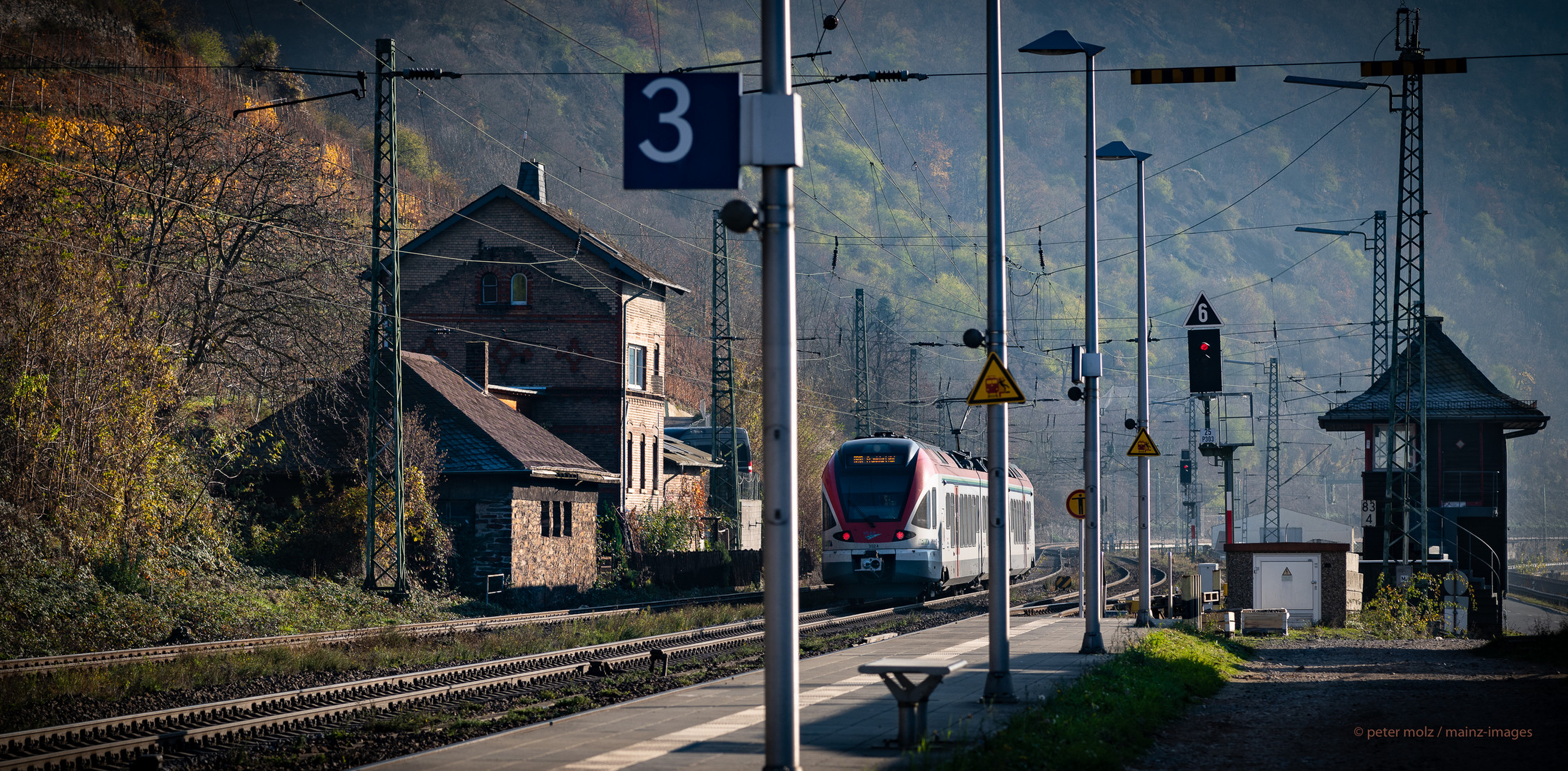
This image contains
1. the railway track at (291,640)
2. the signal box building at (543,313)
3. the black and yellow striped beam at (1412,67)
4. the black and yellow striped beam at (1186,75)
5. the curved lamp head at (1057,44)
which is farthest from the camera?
the signal box building at (543,313)

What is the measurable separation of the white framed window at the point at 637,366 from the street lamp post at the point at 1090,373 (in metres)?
30.0

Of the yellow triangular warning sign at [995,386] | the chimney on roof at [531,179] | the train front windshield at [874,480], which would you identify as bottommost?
the train front windshield at [874,480]

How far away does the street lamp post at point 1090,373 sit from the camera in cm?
1909

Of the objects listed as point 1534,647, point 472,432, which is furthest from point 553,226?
point 1534,647

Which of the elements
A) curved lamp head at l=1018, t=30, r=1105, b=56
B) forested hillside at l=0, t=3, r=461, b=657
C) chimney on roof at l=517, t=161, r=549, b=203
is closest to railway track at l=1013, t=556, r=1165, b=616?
forested hillside at l=0, t=3, r=461, b=657

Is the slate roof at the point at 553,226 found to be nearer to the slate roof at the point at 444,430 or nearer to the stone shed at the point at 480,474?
the slate roof at the point at 444,430

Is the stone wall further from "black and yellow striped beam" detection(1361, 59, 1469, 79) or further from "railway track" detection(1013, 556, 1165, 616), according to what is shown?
"black and yellow striped beam" detection(1361, 59, 1469, 79)

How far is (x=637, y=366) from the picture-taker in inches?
1966

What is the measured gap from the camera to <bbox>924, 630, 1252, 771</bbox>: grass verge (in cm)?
945

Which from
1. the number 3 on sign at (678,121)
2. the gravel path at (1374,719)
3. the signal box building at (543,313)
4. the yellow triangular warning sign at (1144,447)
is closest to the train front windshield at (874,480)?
the yellow triangular warning sign at (1144,447)

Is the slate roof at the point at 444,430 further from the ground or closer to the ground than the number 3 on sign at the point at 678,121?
closer to the ground

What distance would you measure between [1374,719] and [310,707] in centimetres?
1068

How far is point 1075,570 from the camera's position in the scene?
62219 mm

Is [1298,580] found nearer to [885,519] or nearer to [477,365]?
[885,519]
